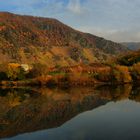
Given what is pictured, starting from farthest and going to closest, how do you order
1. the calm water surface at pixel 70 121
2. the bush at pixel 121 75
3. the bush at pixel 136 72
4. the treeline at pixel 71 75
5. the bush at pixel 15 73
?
the bush at pixel 15 73 < the treeline at pixel 71 75 < the bush at pixel 136 72 < the bush at pixel 121 75 < the calm water surface at pixel 70 121

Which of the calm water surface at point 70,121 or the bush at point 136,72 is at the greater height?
the bush at point 136,72

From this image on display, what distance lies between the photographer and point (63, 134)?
34500 millimetres

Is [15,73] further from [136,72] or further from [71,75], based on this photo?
[136,72]

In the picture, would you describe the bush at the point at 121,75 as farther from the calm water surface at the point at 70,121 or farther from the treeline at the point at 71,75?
the calm water surface at the point at 70,121

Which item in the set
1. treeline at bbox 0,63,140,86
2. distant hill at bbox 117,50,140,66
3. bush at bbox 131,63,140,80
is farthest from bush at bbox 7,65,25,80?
bush at bbox 131,63,140,80

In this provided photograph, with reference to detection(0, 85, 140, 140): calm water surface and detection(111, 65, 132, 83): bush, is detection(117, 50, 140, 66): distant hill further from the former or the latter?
detection(0, 85, 140, 140): calm water surface

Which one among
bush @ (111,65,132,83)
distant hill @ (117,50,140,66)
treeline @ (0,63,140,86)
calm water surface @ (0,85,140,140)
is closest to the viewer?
calm water surface @ (0,85,140,140)

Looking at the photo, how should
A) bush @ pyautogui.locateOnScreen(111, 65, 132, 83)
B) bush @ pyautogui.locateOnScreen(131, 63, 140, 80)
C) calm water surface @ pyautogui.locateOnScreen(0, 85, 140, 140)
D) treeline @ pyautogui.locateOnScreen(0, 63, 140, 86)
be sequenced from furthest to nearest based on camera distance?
treeline @ pyautogui.locateOnScreen(0, 63, 140, 86) < bush @ pyautogui.locateOnScreen(131, 63, 140, 80) < bush @ pyautogui.locateOnScreen(111, 65, 132, 83) < calm water surface @ pyautogui.locateOnScreen(0, 85, 140, 140)

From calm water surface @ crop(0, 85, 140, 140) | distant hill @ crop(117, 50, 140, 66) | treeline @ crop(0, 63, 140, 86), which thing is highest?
distant hill @ crop(117, 50, 140, 66)

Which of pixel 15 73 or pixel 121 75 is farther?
pixel 15 73

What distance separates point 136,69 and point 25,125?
71906 millimetres

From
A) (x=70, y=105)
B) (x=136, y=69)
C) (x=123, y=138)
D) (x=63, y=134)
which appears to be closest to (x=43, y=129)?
(x=63, y=134)

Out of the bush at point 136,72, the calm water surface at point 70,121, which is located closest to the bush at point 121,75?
the bush at point 136,72

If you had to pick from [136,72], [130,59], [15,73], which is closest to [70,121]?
[136,72]
